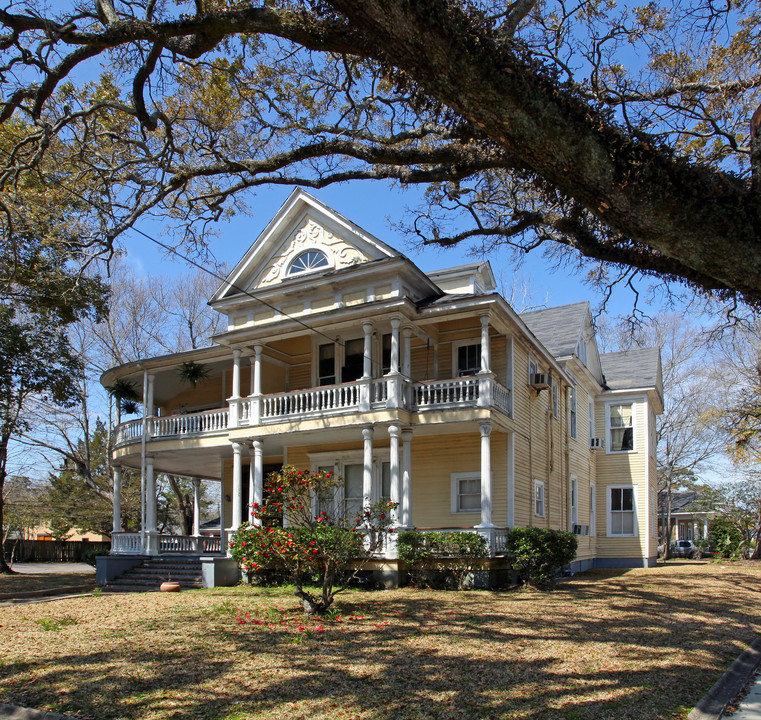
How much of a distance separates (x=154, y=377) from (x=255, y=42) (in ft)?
43.4

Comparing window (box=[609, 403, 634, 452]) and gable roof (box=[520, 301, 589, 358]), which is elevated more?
gable roof (box=[520, 301, 589, 358])

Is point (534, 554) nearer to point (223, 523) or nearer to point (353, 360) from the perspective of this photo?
point (353, 360)

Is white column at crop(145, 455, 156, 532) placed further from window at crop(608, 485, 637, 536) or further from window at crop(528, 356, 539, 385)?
window at crop(608, 485, 637, 536)

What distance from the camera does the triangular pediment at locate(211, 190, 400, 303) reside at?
724 inches

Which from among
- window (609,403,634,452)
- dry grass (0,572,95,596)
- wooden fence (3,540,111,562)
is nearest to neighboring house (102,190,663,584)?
dry grass (0,572,95,596)

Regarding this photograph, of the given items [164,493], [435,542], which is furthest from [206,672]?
[164,493]

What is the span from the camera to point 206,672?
7.11 metres

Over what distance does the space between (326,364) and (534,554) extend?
813cm

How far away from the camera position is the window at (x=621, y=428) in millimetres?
27438

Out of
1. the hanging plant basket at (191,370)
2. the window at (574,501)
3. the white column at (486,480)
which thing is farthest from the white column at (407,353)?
the window at (574,501)

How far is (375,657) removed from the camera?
25.6ft

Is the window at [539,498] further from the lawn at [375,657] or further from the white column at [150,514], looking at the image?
the white column at [150,514]

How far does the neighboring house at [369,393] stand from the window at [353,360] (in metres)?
0.04

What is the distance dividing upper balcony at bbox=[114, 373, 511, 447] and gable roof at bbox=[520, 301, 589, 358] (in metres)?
7.25
